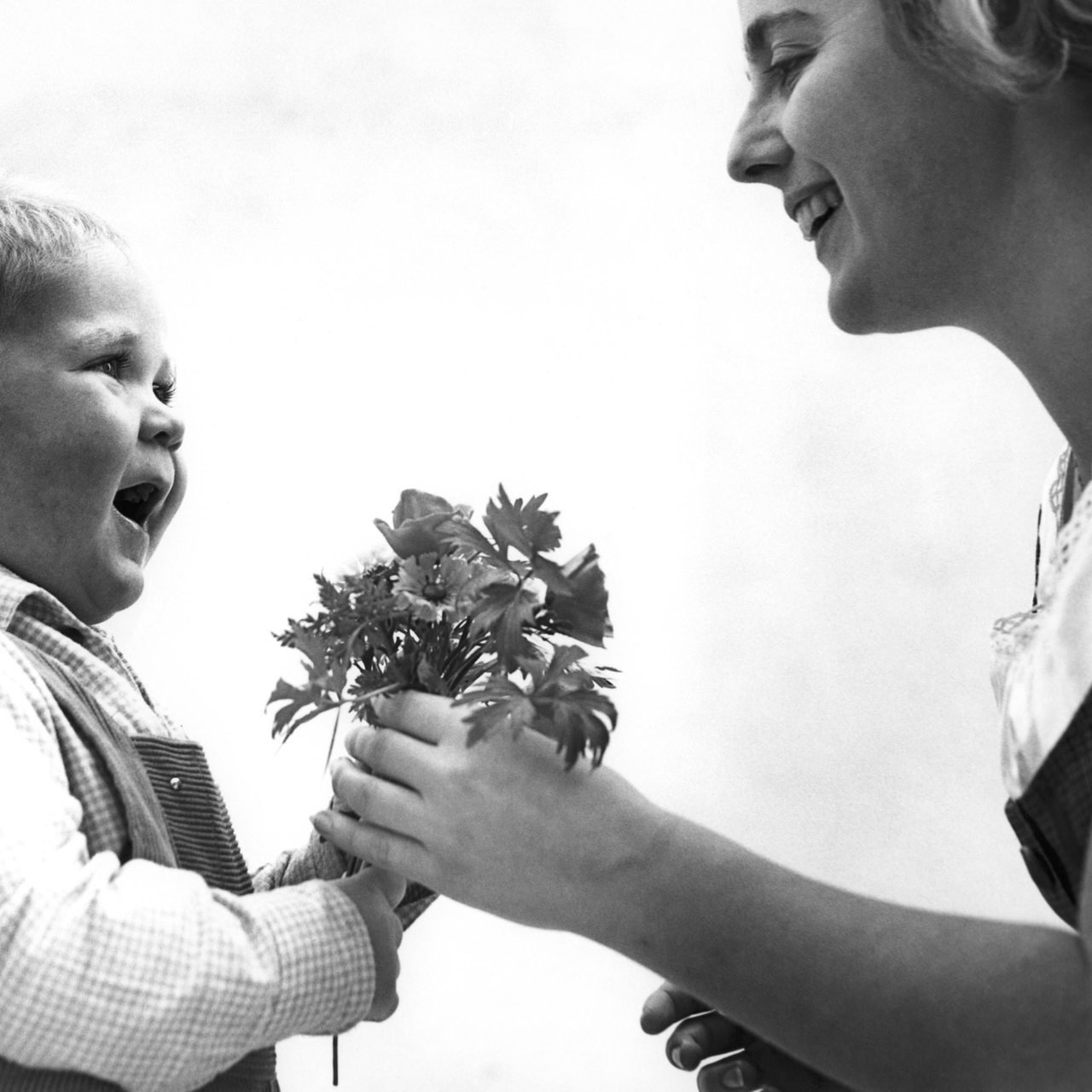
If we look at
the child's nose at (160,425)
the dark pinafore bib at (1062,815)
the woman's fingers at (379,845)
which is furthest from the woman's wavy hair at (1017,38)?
the child's nose at (160,425)

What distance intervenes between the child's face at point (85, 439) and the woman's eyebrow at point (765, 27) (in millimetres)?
578

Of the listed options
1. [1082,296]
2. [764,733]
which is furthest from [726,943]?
[764,733]

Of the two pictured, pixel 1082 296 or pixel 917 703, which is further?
pixel 917 703

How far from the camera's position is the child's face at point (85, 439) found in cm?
120

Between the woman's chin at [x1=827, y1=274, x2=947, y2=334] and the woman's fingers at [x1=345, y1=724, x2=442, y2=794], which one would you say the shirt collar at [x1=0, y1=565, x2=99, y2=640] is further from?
the woman's chin at [x1=827, y1=274, x2=947, y2=334]

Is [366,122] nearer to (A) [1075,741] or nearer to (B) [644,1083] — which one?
(B) [644,1083]

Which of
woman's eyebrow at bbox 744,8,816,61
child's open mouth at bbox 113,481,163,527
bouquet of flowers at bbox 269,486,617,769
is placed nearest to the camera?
bouquet of flowers at bbox 269,486,617,769

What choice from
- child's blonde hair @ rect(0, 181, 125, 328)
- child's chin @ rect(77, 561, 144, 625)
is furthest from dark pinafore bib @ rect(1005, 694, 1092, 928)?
child's blonde hair @ rect(0, 181, 125, 328)

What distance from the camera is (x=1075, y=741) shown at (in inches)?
30.9

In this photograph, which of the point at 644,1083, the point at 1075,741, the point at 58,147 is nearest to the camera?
the point at 1075,741

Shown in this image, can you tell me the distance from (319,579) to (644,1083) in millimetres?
1306

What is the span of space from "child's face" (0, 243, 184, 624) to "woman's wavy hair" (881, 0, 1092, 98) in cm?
73

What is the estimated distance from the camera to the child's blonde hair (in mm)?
1240

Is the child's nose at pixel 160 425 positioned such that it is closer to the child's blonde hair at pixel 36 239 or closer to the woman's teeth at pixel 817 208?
the child's blonde hair at pixel 36 239
